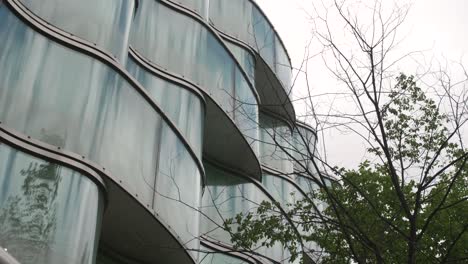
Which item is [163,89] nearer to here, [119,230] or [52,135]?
[119,230]

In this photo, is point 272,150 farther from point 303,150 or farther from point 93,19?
point 93,19

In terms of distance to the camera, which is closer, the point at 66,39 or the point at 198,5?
the point at 66,39

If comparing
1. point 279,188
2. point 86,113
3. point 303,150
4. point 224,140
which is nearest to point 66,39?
point 86,113

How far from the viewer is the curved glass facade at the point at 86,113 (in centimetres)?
853

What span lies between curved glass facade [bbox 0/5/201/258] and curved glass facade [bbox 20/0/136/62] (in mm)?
557

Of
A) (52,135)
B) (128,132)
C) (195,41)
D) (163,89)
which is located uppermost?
(195,41)

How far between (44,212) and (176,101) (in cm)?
562

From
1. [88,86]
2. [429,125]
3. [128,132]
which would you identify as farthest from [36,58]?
[429,125]

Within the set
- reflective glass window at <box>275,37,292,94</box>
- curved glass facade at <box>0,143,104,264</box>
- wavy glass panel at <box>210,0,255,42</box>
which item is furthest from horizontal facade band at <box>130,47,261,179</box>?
reflective glass window at <box>275,37,292,94</box>

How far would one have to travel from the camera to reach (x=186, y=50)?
13.9m

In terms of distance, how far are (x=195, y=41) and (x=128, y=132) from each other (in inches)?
194

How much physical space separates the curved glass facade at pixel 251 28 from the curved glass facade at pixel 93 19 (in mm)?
6313

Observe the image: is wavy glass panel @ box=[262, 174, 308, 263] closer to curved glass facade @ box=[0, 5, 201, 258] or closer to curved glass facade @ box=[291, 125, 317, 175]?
curved glass facade @ box=[291, 125, 317, 175]

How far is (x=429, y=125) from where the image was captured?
1067 cm
